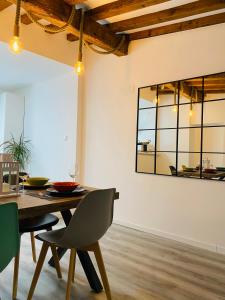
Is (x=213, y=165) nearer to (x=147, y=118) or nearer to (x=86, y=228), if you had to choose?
(x=147, y=118)

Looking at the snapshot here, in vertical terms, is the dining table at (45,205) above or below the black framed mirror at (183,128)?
below

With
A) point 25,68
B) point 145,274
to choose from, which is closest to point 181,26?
point 25,68

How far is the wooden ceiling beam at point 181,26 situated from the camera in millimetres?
2938

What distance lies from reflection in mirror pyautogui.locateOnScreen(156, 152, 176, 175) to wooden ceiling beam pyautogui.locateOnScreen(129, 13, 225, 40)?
62.8 inches

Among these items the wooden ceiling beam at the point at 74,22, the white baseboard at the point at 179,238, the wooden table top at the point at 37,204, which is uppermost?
the wooden ceiling beam at the point at 74,22

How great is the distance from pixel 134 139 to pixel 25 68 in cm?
216

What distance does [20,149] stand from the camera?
4.89 metres

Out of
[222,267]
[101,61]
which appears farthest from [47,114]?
[222,267]

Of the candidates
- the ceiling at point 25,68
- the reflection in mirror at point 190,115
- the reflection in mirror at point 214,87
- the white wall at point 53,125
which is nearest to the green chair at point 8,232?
the reflection in mirror at point 190,115

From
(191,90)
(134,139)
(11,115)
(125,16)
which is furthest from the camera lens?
(11,115)

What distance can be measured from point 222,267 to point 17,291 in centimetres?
191

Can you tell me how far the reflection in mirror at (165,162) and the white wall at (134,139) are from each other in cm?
9

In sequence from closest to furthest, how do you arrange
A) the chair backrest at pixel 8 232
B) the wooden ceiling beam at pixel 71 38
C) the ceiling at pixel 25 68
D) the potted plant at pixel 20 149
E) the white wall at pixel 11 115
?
the chair backrest at pixel 8 232 < the ceiling at pixel 25 68 < the wooden ceiling beam at pixel 71 38 < the potted plant at pixel 20 149 < the white wall at pixel 11 115

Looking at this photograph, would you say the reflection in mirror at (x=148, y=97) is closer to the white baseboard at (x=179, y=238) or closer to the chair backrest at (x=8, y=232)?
the white baseboard at (x=179, y=238)
